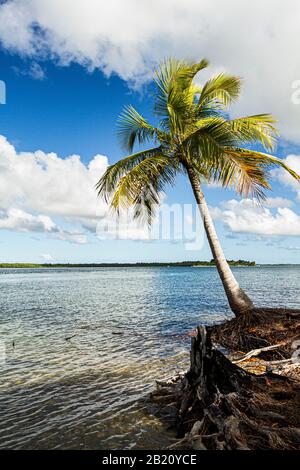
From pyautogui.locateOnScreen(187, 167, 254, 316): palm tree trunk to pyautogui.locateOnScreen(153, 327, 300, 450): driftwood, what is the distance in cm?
635

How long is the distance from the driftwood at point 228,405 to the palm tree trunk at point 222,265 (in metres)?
6.35

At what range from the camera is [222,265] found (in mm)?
13844

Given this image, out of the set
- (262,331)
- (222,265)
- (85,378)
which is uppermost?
(222,265)

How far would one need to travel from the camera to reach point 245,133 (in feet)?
43.5

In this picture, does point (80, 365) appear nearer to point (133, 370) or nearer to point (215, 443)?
point (133, 370)

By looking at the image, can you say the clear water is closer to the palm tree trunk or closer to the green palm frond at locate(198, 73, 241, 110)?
the palm tree trunk

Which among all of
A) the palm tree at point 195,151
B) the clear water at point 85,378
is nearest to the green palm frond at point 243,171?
the palm tree at point 195,151

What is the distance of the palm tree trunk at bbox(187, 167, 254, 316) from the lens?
13.5 meters

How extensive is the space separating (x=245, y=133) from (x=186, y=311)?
1395 centimetres

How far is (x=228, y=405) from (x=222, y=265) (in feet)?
28.2

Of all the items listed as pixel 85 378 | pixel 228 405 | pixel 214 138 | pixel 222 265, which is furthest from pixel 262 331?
pixel 214 138

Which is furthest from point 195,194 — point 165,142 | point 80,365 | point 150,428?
point 150,428

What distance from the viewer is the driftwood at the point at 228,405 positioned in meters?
4.88

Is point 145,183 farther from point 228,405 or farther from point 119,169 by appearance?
point 228,405
